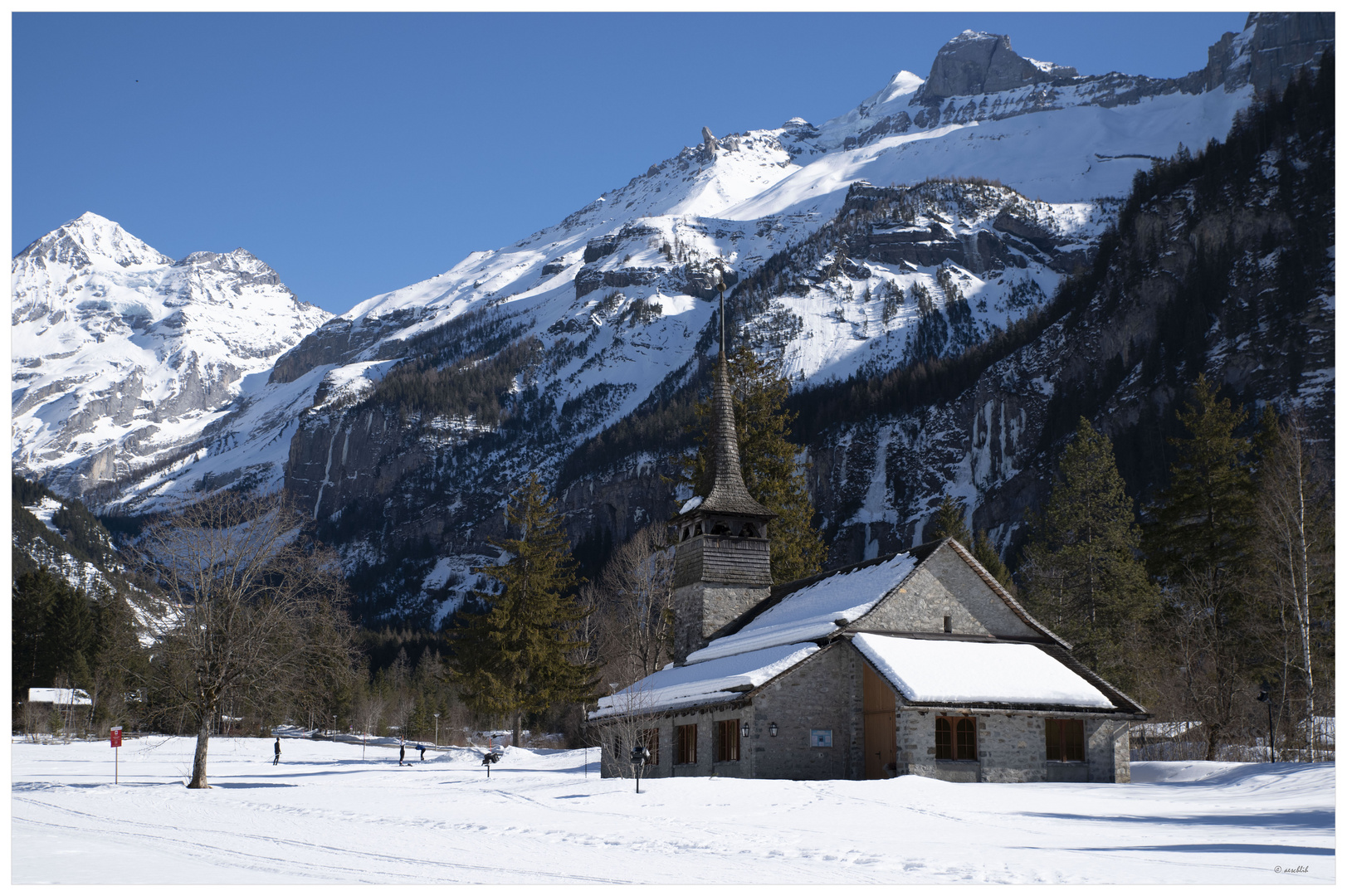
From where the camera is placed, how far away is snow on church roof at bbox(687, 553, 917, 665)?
33.6 m

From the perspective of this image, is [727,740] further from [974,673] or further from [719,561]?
[719,561]

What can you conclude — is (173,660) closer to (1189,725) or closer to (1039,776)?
(1039,776)

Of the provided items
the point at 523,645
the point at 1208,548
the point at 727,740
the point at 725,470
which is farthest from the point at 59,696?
the point at 1208,548

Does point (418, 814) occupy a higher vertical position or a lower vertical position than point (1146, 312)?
lower

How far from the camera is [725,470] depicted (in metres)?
44.8

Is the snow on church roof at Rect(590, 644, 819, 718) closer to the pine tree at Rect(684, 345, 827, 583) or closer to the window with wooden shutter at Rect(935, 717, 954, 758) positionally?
the window with wooden shutter at Rect(935, 717, 954, 758)

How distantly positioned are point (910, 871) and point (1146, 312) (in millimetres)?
98720

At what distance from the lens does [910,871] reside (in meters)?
13.9

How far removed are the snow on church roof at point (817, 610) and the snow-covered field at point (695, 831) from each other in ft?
22.1

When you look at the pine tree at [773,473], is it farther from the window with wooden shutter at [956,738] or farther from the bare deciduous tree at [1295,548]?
the window with wooden shutter at [956,738]

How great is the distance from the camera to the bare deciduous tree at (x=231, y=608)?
30047 mm

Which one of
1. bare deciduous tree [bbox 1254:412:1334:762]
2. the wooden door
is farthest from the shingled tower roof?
bare deciduous tree [bbox 1254:412:1334:762]

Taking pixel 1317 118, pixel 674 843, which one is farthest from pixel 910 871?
pixel 1317 118

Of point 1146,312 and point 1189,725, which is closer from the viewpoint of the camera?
point 1189,725
